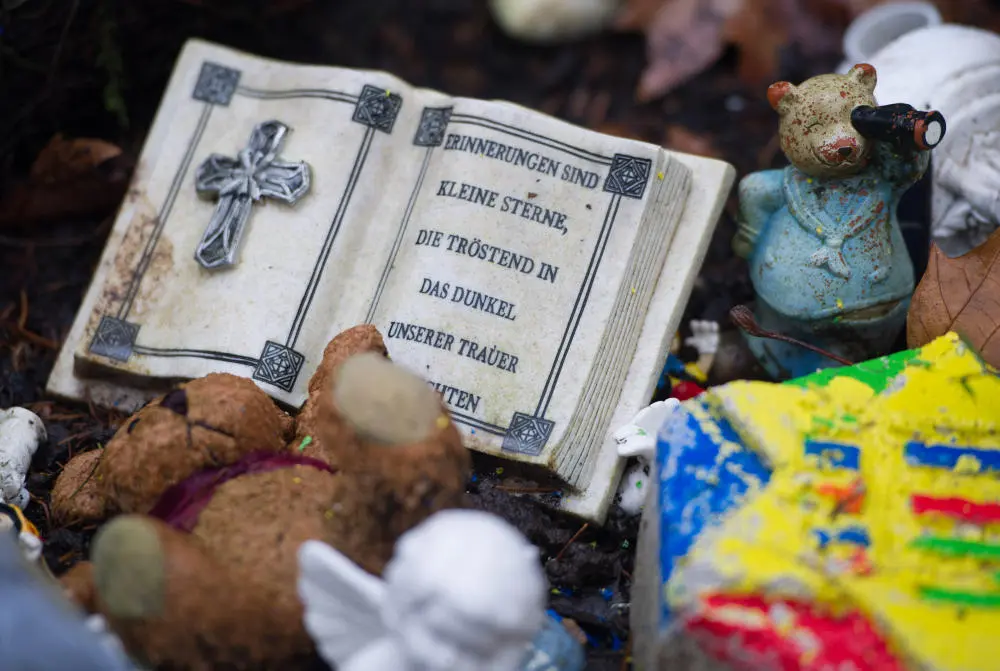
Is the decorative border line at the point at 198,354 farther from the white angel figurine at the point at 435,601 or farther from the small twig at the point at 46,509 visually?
the white angel figurine at the point at 435,601

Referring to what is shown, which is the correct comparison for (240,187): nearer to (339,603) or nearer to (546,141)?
(546,141)

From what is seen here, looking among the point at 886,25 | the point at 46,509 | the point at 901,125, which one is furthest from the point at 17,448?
the point at 886,25

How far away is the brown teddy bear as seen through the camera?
1.46 metres

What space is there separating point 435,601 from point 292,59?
8.18 feet

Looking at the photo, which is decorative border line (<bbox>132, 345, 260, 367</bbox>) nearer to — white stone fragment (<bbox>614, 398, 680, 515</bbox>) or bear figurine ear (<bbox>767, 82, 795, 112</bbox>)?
white stone fragment (<bbox>614, 398, 680, 515</bbox>)

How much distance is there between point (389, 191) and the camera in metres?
2.49

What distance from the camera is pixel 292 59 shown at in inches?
131

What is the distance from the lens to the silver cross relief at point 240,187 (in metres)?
2.40

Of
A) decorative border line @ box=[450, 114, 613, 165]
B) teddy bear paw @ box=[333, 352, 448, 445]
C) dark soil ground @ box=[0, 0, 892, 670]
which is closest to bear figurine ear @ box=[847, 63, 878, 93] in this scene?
decorative border line @ box=[450, 114, 613, 165]

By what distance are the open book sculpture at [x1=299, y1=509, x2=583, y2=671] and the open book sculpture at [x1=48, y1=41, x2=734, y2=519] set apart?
2.56 ft

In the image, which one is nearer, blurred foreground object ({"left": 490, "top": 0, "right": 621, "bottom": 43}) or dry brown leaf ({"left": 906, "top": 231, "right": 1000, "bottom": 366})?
dry brown leaf ({"left": 906, "top": 231, "right": 1000, "bottom": 366})

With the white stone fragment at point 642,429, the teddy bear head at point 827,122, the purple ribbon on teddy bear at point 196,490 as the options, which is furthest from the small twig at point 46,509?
the teddy bear head at point 827,122

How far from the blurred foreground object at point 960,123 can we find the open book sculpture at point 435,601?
1664 millimetres

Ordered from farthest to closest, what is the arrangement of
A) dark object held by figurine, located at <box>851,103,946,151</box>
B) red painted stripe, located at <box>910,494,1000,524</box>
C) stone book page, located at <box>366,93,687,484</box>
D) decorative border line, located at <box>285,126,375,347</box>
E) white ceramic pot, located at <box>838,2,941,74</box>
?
white ceramic pot, located at <box>838,2,941,74</box> → decorative border line, located at <box>285,126,375,347</box> → stone book page, located at <box>366,93,687,484</box> → dark object held by figurine, located at <box>851,103,946,151</box> → red painted stripe, located at <box>910,494,1000,524</box>
